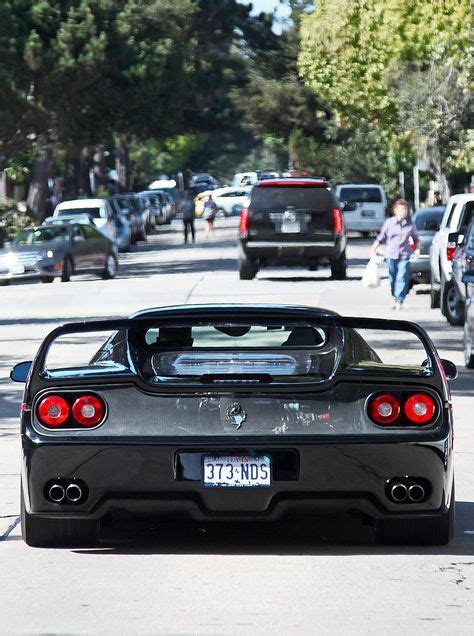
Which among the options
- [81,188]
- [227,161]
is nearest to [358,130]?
[81,188]

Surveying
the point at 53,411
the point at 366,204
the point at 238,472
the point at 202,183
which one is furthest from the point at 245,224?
the point at 202,183

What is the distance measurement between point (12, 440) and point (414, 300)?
1646 cm

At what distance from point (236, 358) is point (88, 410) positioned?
1.36 metres

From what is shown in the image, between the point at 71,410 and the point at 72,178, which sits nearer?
the point at 71,410

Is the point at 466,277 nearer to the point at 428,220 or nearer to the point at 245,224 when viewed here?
the point at 428,220

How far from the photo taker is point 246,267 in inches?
1344

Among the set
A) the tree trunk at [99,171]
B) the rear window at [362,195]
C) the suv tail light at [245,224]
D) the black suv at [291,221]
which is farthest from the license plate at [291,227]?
the tree trunk at [99,171]

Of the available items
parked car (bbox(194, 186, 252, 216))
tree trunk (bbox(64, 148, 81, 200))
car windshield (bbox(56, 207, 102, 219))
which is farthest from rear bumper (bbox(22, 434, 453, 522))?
parked car (bbox(194, 186, 252, 216))

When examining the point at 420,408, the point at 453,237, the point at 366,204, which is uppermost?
the point at 420,408

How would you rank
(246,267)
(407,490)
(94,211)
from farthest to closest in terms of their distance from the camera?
(94,211)
(246,267)
(407,490)

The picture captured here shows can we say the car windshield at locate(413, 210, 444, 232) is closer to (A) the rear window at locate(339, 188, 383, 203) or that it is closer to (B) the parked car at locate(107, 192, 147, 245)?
(B) the parked car at locate(107, 192, 147, 245)

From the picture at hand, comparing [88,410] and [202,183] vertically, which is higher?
[88,410]

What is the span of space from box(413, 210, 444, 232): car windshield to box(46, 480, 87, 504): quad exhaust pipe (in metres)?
23.3

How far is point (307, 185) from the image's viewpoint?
3338cm
